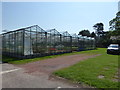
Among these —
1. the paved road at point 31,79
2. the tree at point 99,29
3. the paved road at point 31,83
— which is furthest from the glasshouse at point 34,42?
the tree at point 99,29

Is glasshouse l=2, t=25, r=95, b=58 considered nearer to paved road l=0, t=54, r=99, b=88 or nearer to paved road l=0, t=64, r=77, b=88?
paved road l=0, t=54, r=99, b=88

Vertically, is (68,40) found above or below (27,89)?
above

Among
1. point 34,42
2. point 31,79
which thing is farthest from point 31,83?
point 34,42

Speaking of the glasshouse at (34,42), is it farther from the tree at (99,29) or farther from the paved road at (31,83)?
the tree at (99,29)

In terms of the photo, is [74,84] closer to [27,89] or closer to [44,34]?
[27,89]

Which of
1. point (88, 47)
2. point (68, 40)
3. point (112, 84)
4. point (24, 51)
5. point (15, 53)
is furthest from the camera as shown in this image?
point (88, 47)

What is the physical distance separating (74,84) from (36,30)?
10419 mm

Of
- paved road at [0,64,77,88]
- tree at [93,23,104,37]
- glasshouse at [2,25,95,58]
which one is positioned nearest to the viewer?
paved road at [0,64,77,88]

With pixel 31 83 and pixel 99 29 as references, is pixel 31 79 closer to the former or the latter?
pixel 31 83

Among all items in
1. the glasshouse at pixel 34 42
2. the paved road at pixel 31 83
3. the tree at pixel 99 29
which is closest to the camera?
the paved road at pixel 31 83

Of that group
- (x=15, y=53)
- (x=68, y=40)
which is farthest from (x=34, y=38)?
(x=68, y=40)

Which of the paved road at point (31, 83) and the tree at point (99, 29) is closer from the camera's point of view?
the paved road at point (31, 83)

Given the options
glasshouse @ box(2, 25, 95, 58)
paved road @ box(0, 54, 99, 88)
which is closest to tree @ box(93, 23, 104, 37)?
glasshouse @ box(2, 25, 95, 58)

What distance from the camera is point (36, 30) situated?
43.1 feet
